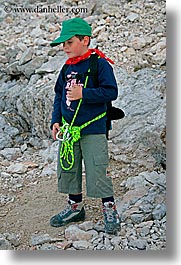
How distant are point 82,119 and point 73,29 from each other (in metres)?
0.18

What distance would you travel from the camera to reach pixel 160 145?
1.50 metres

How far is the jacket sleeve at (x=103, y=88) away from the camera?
54.5 inches

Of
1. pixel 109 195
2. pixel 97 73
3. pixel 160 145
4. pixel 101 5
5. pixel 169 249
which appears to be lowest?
pixel 169 249

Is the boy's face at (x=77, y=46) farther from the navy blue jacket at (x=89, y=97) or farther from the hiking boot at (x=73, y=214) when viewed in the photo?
the hiking boot at (x=73, y=214)

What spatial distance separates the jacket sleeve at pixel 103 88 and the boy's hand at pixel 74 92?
0.4 inches

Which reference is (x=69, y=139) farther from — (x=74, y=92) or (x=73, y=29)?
(x=73, y=29)

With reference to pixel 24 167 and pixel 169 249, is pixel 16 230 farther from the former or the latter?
pixel 169 249

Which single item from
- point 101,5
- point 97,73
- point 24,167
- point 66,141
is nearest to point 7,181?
point 24,167

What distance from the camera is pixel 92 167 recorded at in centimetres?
142

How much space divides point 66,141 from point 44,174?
0.37 ft

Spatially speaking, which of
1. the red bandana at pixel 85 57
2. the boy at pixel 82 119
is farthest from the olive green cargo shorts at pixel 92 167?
the red bandana at pixel 85 57

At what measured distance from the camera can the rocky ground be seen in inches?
58.1

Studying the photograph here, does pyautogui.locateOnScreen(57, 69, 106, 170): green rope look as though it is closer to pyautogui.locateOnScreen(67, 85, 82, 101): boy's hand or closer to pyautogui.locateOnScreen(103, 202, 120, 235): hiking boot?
pyautogui.locateOnScreen(67, 85, 82, 101): boy's hand

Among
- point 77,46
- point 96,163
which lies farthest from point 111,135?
point 77,46
